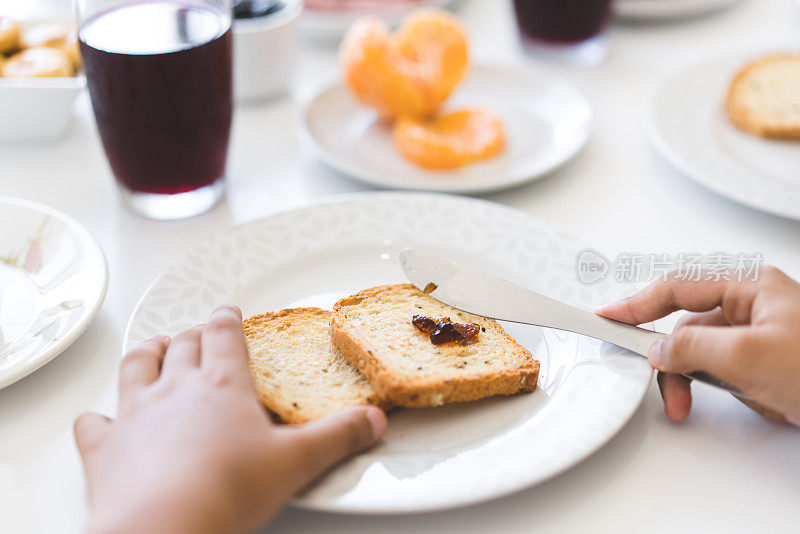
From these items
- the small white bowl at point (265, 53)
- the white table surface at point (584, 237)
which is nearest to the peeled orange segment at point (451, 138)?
the white table surface at point (584, 237)

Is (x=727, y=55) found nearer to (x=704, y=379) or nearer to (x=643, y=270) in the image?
(x=643, y=270)

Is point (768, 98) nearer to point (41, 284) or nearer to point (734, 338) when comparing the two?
point (734, 338)

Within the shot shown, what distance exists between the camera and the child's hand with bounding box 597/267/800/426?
0.81 m

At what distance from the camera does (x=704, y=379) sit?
877 millimetres

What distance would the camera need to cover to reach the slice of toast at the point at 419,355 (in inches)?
34.4

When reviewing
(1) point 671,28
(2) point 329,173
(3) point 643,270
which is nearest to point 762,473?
(3) point 643,270

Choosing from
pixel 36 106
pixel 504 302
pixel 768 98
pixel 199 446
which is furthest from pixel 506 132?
pixel 199 446

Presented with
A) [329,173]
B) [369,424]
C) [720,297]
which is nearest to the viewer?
[369,424]

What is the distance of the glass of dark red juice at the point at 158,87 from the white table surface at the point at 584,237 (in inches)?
3.8

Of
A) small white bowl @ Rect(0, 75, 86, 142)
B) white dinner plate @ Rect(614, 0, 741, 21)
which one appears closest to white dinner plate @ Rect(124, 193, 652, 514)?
small white bowl @ Rect(0, 75, 86, 142)

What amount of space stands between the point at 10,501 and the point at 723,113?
1402 millimetres

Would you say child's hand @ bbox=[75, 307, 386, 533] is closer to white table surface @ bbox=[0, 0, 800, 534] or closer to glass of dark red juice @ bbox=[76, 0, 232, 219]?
white table surface @ bbox=[0, 0, 800, 534]

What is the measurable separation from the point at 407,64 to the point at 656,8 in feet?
2.73

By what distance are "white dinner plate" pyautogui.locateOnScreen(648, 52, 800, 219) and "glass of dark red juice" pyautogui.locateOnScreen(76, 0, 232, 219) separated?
0.79 metres
